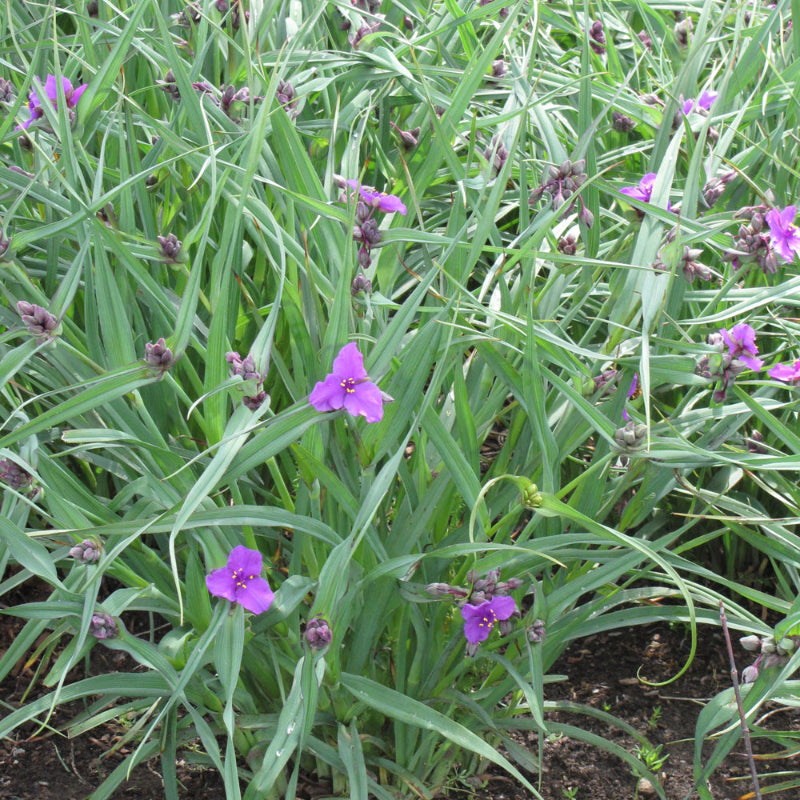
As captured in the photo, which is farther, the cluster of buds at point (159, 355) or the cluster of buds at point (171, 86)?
the cluster of buds at point (171, 86)

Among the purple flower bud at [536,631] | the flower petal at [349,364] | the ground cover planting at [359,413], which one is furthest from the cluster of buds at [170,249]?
the purple flower bud at [536,631]

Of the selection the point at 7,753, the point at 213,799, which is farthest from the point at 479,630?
the point at 7,753

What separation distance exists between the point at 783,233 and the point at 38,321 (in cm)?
87

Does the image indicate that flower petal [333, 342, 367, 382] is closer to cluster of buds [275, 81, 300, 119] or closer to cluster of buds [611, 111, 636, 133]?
cluster of buds [275, 81, 300, 119]

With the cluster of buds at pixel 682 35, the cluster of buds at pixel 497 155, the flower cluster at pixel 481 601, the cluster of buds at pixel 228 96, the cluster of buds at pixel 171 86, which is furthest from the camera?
the cluster of buds at pixel 682 35

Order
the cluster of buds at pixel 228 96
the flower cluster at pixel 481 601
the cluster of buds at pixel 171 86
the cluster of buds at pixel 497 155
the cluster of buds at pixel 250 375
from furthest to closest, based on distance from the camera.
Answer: the cluster of buds at pixel 171 86
the cluster of buds at pixel 228 96
the cluster of buds at pixel 497 155
the flower cluster at pixel 481 601
the cluster of buds at pixel 250 375

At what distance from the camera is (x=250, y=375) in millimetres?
853

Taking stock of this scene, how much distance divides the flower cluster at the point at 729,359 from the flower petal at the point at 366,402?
39 cm

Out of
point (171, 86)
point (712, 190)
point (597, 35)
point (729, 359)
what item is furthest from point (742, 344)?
point (171, 86)

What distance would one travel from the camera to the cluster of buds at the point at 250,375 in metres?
0.85

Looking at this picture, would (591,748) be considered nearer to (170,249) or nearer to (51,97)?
(170,249)

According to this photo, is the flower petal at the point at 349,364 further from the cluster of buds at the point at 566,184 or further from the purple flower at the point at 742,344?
the purple flower at the point at 742,344

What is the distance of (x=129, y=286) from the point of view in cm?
117

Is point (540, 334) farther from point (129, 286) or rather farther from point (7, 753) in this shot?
point (7, 753)
